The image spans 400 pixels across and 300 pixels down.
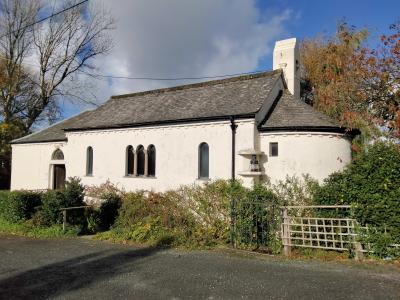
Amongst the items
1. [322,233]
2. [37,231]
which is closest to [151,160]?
[37,231]

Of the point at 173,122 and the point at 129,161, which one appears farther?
the point at 129,161

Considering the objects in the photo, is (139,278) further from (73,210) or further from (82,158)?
(82,158)

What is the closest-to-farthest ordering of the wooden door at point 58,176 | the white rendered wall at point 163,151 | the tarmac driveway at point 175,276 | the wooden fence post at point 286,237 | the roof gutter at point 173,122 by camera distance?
1. the tarmac driveway at point 175,276
2. the wooden fence post at point 286,237
3. the roof gutter at point 173,122
4. the white rendered wall at point 163,151
5. the wooden door at point 58,176

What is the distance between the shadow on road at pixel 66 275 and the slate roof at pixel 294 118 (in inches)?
284

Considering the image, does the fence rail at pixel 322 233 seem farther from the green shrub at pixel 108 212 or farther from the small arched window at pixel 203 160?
the green shrub at pixel 108 212

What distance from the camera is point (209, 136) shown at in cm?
1584

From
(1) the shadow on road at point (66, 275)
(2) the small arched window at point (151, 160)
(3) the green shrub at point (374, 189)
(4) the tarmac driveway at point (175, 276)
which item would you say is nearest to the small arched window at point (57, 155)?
(2) the small arched window at point (151, 160)

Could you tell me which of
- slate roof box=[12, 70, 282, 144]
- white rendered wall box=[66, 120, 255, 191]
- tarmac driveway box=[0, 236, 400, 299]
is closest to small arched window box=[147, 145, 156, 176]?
white rendered wall box=[66, 120, 255, 191]

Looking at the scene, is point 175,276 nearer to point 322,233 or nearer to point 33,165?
point 322,233

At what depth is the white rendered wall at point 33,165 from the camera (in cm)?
2388

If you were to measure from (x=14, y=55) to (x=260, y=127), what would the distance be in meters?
29.4

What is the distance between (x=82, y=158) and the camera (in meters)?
20.7

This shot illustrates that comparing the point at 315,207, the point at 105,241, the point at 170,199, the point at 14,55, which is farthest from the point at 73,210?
the point at 14,55

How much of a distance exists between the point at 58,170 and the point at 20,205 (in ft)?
26.0
